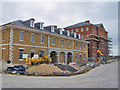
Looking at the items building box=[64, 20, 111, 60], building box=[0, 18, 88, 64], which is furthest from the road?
building box=[64, 20, 111, 60]

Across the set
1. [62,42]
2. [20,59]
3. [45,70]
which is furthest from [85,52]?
[45,70]

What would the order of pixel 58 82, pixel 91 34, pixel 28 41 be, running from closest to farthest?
pixel 58 82 → pixel 28 41 → pixel 91 34

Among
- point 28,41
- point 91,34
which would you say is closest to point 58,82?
point 28,41

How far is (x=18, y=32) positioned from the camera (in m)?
23.3

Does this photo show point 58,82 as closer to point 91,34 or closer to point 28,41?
point 28,41

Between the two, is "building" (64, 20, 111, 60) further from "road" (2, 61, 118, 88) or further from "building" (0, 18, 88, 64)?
"road" (2, 61, 118, 88)

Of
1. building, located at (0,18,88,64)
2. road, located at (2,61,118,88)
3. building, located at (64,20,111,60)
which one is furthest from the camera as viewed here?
building, located at (64,20,111,60)

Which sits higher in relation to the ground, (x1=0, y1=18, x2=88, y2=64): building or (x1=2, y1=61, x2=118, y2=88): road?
(x1=0, y1=18, x2=88, y2=64): building

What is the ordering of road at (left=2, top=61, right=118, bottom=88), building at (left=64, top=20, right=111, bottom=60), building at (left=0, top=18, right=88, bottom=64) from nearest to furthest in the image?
road at (left=2, top=61, right=118, bottom=88)
building at (left=0, top=18, right=88, bottom=64)
building at (left=64, top=20, right=111, bottom=60)

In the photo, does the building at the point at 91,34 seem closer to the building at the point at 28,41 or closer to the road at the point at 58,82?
the building at the point at 28,41

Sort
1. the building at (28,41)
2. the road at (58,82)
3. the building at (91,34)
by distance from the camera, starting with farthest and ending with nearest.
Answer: the building at (91,34)
the building at (28,41)
the road at (58,82)

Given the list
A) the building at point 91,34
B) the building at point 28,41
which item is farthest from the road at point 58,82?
the building at point 91,34

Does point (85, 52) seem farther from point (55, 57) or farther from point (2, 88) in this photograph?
point (2, 88)

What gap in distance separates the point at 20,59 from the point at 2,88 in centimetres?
1507
